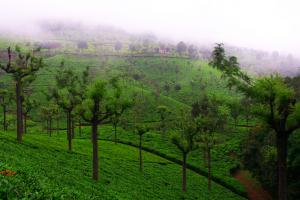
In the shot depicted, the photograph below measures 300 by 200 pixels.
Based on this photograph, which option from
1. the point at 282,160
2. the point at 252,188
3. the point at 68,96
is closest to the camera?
the point at 282,160

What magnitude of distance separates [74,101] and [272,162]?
3853 cm

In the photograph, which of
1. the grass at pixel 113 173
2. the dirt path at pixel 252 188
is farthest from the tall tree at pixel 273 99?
the dirt path at pixel 252 188

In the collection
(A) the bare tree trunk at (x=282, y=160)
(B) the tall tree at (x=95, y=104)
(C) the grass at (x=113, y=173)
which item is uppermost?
(B) the tall tree at (x=95, y=104)

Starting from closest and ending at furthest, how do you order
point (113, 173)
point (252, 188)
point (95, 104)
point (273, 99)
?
point (273, 99) → point (95, 104) → point (113, 173) → point (252, 188)

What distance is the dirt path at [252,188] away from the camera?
65.4m

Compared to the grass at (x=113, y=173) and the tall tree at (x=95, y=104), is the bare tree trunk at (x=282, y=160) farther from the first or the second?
the tall tree at (x=95, y=104)

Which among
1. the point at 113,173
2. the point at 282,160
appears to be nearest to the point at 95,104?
the point at 113,173

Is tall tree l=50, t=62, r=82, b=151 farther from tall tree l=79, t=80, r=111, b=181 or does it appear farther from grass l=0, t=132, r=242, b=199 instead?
tall tree l=79, t=80, r=111, b=181

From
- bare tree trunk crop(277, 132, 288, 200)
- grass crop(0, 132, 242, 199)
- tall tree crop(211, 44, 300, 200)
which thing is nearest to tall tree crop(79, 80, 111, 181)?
grass crop(0, 132, 242, 199)

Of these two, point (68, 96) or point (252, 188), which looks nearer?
point (68, 96)

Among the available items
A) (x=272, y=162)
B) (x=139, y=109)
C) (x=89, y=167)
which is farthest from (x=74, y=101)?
(x=139, y=109)

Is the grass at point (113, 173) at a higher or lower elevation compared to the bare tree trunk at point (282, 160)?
lower

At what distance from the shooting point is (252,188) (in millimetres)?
70250

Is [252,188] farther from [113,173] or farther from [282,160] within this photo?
[282,160]
